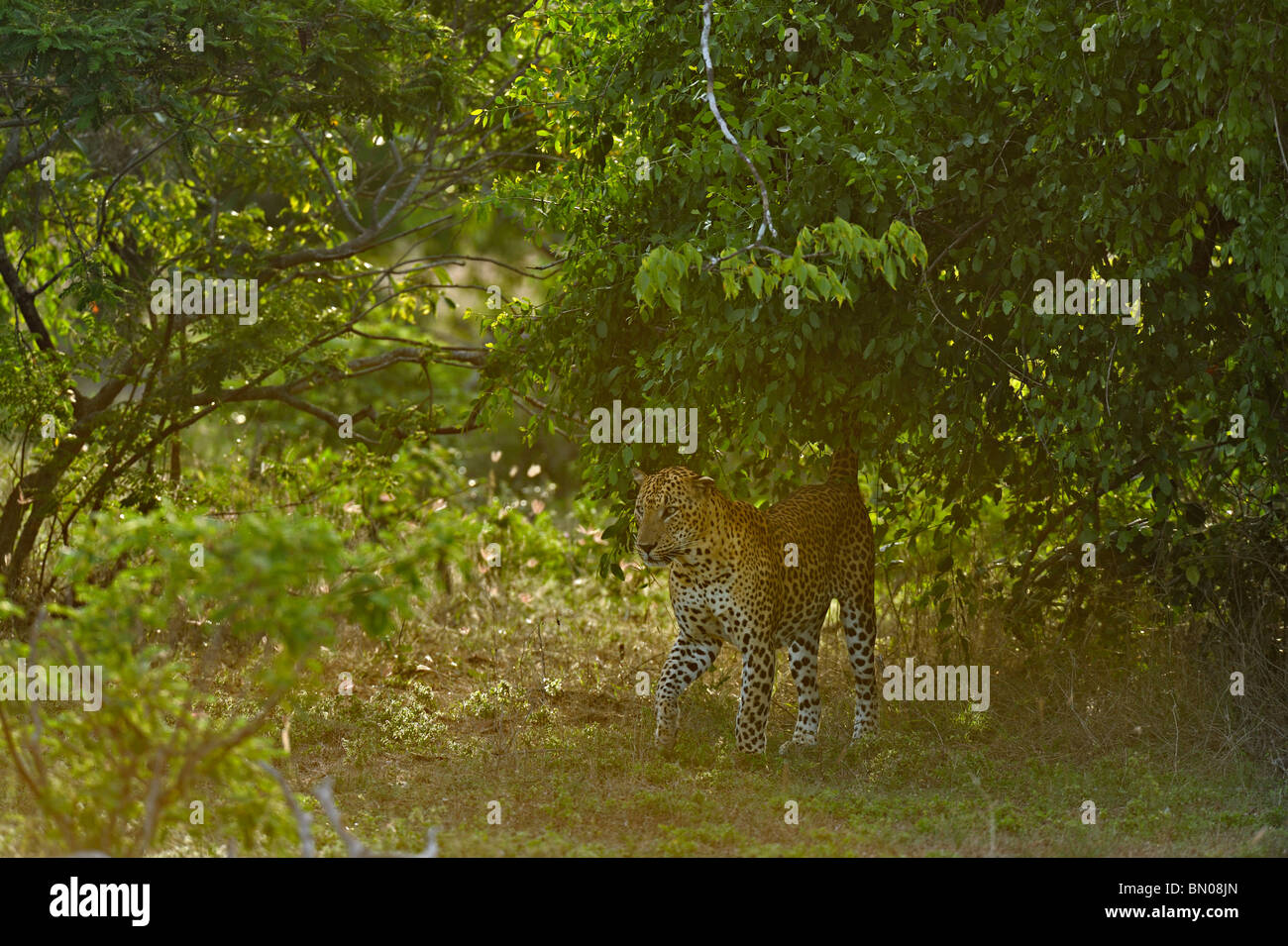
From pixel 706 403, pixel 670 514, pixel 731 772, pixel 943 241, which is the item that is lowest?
pixel 731 772

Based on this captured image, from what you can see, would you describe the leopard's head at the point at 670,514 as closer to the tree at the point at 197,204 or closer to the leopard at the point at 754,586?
the leopard at the point at 754,586

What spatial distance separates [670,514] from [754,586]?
70 cm

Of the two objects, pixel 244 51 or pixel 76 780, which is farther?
pixel 244 51

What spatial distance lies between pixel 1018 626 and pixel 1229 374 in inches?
106

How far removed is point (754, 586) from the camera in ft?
27.2

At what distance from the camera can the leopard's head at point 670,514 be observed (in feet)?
26.3

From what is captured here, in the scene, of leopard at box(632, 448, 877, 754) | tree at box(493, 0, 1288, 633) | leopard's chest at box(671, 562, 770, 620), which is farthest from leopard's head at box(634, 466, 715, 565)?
tree at box(493, 0, 1288, 633)

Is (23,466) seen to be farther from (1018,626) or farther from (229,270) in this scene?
(1018,626)

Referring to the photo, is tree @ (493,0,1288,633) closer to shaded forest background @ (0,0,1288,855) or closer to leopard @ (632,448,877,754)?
shaded forest background @ (0,0,1288,855)

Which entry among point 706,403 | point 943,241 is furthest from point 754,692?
point 943,241

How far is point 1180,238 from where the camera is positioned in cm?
743

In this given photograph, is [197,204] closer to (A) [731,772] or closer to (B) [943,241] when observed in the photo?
(B) [943,241]

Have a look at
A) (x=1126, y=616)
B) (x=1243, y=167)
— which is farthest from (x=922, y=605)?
(x=1243, y=167)

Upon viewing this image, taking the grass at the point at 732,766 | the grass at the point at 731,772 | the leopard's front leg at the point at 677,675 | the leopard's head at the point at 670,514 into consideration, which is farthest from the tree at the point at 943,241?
the grass at the point at 731,772
